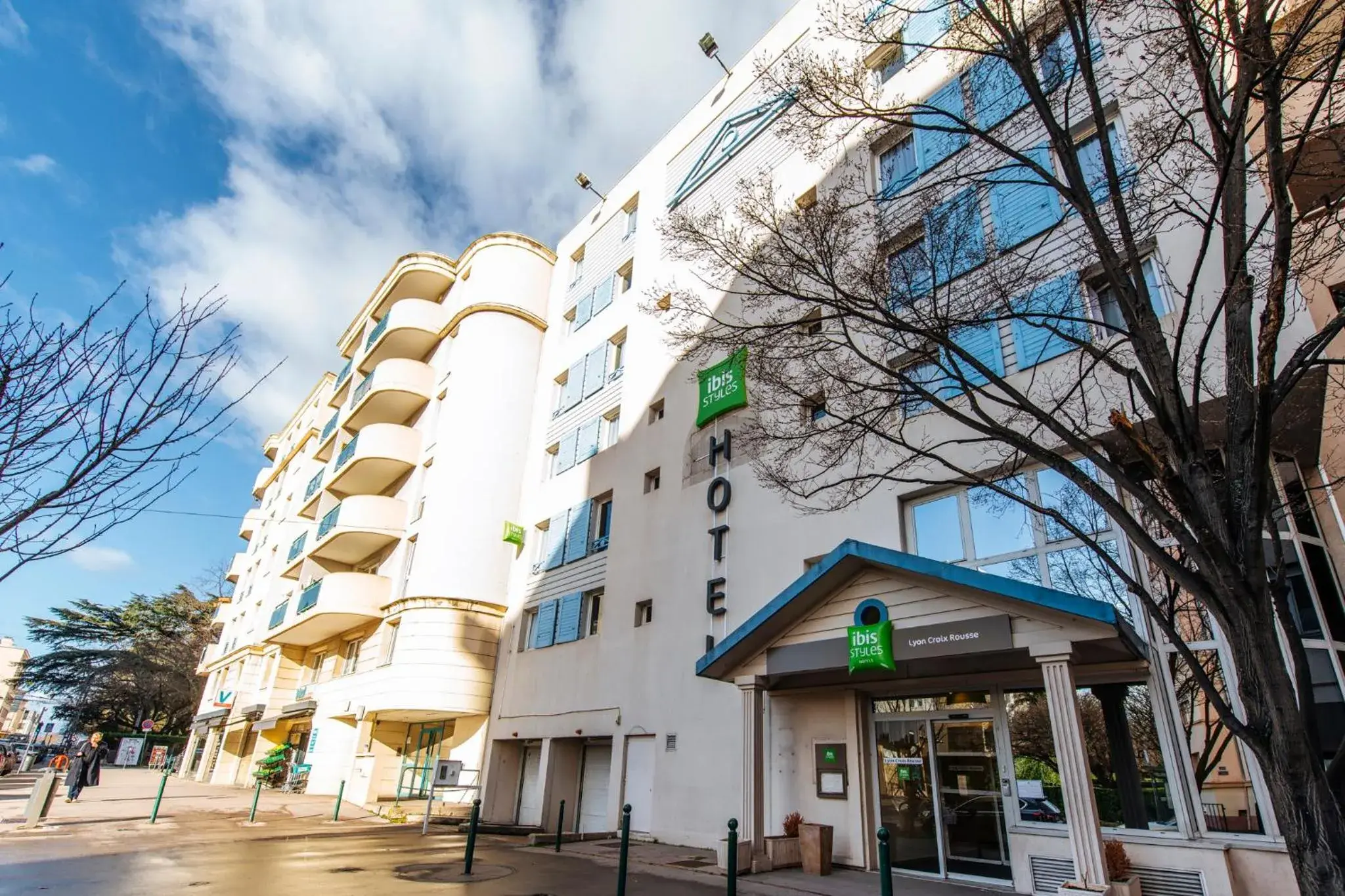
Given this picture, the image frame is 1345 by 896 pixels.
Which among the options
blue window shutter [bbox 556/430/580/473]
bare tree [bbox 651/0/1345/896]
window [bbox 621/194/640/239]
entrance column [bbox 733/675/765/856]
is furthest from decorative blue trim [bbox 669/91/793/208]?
entrance column [bbox 733/675/765/856]

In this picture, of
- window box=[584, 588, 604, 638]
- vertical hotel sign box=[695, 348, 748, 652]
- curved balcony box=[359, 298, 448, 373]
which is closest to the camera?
vertical hotel sign box=[695, 348, 748, 652]

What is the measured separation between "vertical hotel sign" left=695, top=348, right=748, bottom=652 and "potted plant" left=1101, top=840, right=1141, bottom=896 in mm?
7548

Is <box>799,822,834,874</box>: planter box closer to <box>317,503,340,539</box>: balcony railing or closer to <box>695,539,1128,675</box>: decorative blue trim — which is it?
<box>695,539,1128,675</box>: decorative blue trim

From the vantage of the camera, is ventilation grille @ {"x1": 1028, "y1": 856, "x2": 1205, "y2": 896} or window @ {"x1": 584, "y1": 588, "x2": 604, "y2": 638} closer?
ventilation grille @ {"x1": 1028, "y1": 856, "x2": 1205, "y2": 896}

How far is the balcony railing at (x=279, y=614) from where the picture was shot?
27844 mm

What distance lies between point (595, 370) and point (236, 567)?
38.3 meters

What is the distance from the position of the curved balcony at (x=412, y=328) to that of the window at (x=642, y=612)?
15.6 metres

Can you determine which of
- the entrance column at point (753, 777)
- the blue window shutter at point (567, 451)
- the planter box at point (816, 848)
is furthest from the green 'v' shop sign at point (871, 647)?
the blue window shutter at point (567, 451)

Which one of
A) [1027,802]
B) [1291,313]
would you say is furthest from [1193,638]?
[1291,313]

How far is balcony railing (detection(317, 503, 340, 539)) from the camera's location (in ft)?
83.6

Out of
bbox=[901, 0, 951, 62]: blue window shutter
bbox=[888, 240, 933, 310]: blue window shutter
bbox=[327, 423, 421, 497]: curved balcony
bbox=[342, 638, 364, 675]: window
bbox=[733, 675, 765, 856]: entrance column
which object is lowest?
bbox=[733, 675, 765, 856]: entrance column

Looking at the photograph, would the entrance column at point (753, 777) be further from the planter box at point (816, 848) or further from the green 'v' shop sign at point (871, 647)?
the green 'v' shop sign at point (871, 647)

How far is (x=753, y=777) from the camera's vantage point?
32.6 feet

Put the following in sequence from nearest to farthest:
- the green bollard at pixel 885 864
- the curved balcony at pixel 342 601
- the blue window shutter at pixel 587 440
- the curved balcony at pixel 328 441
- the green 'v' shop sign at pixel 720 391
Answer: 1. the green bollard at pixel 885 864
2. the green 'v' shop sign at pixel 720 391
3. the blue window shutter at pixel 587 440
4. the curved balcony at pixel 342 601
5. the curved balcony at pixel 328 441
